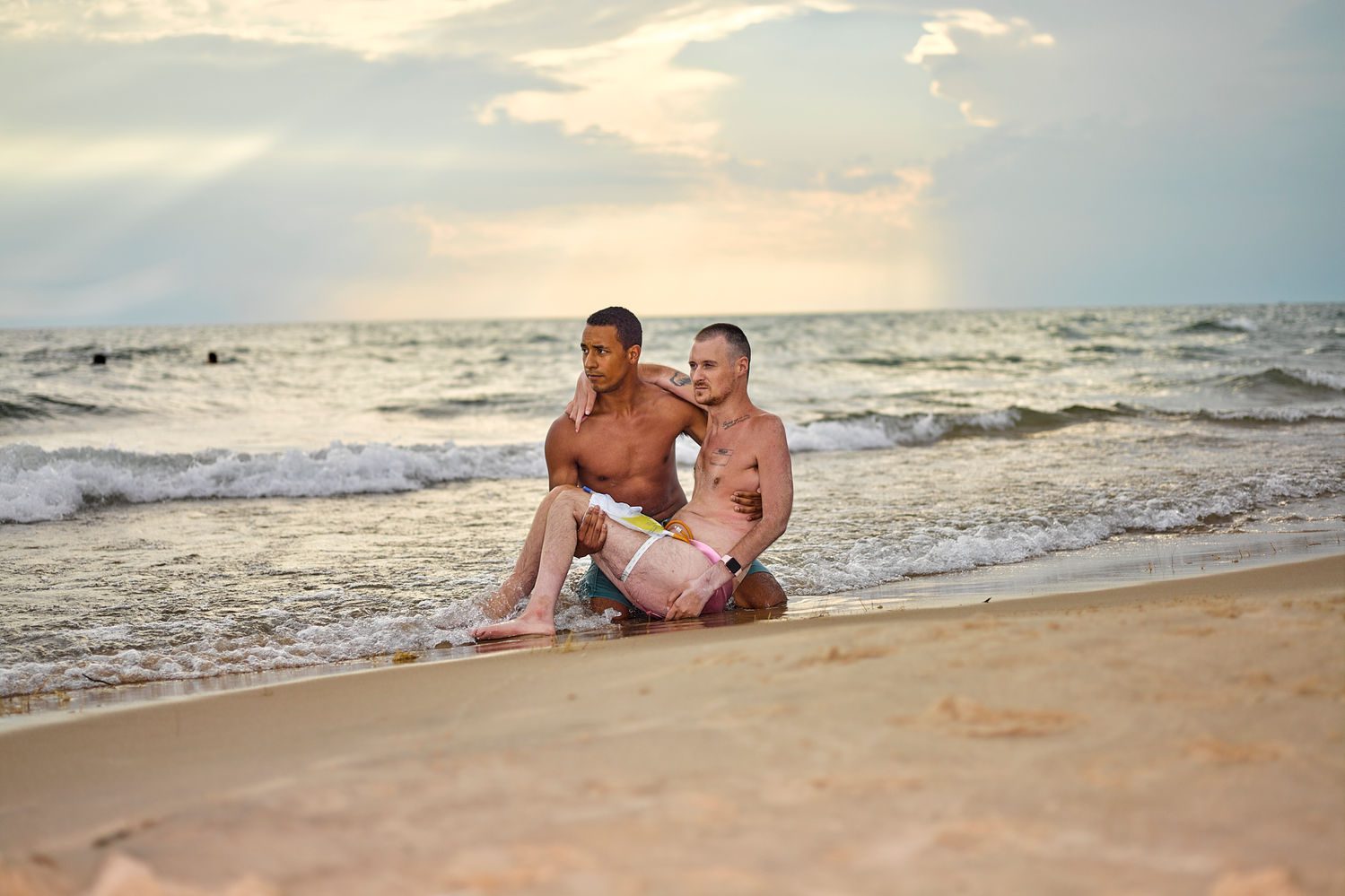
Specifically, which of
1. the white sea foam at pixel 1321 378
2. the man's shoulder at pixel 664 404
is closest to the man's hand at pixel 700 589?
the man's shoulder at pixel 664 404

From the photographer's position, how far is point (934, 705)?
269cm

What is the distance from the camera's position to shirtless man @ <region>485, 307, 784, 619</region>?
5.89 m

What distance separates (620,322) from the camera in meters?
5.78

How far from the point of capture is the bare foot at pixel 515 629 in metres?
5.39

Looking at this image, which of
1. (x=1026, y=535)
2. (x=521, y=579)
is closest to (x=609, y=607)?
(x=521, y=579)

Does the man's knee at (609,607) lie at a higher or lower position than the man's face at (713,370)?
lower

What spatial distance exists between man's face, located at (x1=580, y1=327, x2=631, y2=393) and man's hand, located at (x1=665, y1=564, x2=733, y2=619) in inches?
44.5

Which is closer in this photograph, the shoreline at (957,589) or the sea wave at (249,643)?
the shoreline at (957,589)

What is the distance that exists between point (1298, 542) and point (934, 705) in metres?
5.73

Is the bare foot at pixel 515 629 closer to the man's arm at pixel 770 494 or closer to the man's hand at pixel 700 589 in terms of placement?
the man's hand at pixel 700 589

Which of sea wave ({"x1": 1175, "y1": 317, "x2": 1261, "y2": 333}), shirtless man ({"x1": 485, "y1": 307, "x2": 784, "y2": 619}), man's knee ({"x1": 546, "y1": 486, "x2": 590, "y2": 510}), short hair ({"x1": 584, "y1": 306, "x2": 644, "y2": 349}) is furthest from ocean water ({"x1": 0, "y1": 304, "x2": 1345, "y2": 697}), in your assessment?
sea wave ({"x1": 1175, "y1": 317, "x2": 1261, "y2": 333})

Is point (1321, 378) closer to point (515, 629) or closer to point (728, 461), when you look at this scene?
point (728, 461)

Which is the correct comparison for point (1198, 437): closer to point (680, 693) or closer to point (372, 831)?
point (680, 693)

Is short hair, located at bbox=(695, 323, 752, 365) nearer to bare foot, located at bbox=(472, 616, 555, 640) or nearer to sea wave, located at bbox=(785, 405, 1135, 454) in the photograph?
bare foot, located at bbox=(472, 616, 555, 640)
